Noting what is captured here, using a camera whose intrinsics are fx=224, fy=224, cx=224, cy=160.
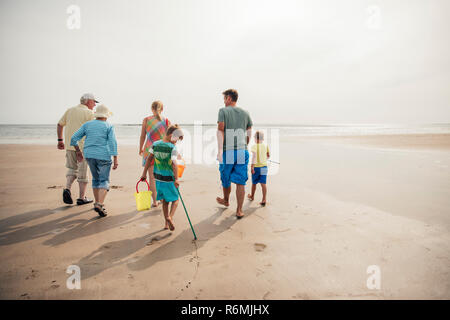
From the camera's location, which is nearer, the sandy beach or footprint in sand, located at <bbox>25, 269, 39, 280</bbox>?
the sandy beach

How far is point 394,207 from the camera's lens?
14.3 ft

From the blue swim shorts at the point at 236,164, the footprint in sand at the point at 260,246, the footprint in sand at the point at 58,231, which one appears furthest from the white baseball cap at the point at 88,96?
the footprint in sand at the point at 260,246

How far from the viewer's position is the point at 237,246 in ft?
9.96

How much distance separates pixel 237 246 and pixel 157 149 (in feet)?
6.13

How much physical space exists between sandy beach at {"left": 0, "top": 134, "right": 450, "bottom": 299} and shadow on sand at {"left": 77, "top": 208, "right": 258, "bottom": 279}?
14 mm

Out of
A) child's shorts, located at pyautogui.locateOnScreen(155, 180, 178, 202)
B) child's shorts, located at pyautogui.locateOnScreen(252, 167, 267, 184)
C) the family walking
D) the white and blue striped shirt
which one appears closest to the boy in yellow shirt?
child's shorts, located at pyautogui.locateOnScreen(252, 167, 267, 184)

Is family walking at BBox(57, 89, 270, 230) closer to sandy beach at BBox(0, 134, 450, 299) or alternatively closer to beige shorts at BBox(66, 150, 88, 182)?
beige shorts at BBox(66, 150, 88, 182)

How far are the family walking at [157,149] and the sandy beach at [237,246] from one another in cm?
47

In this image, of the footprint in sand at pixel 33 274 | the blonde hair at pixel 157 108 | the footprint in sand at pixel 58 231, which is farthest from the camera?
the blonde hair at pixel 157 108

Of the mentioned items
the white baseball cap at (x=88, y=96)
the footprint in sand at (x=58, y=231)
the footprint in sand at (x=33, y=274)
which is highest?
the white baseball cap at (x=88, y=96)

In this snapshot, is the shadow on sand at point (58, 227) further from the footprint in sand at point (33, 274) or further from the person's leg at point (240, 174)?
the person's leg at point (240, 174)

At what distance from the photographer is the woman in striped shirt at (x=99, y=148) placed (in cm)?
391

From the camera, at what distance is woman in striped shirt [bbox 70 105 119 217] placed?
12.8 ft

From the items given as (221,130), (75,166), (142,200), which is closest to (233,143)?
(221,130)
